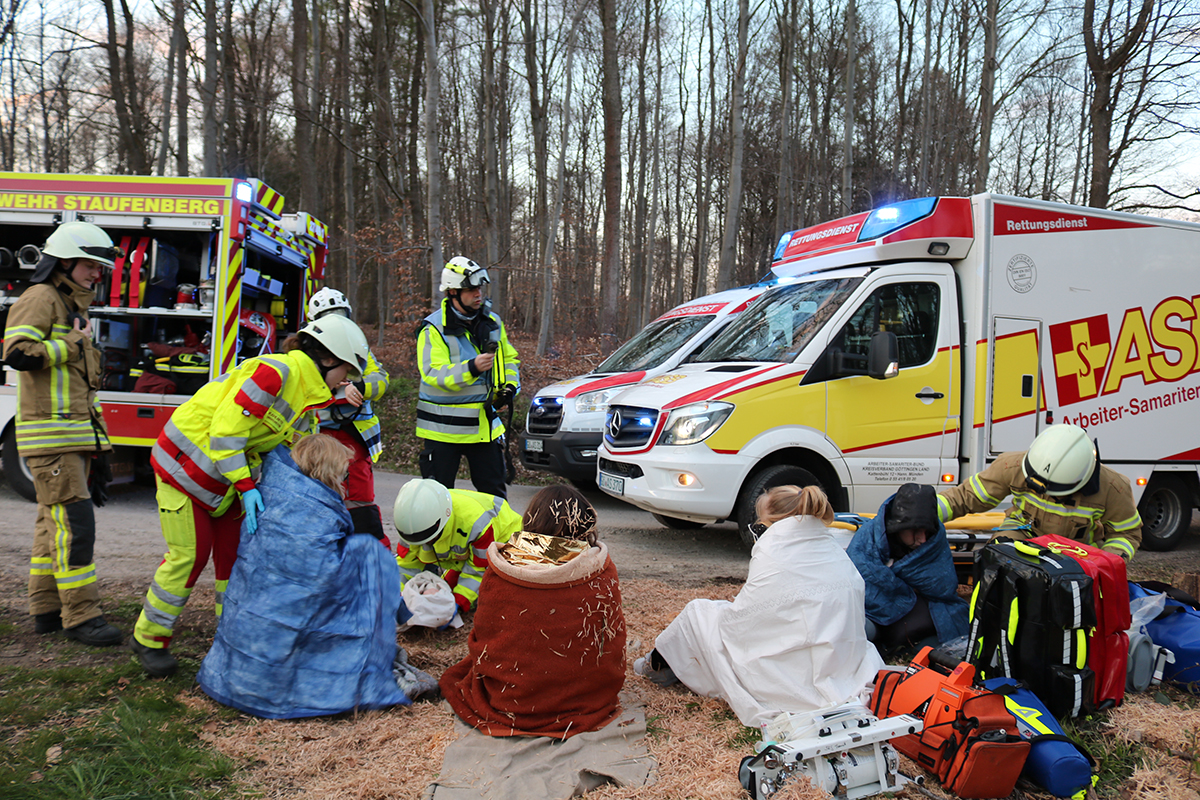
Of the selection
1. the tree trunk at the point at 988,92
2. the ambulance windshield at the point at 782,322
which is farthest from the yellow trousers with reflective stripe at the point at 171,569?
the tree trunk at the point at 988,92

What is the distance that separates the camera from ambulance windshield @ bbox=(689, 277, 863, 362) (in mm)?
6188

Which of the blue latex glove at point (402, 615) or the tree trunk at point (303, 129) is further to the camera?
the tree trunk at point (303, 129)

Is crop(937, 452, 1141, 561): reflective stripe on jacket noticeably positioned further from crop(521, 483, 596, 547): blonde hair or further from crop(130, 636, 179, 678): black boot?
crop(130, 636, 179, 678): black boot

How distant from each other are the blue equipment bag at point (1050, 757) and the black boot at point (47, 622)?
4.50 metres

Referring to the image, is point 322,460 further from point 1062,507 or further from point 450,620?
point 1062,507

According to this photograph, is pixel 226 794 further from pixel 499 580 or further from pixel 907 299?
pixel 907 299

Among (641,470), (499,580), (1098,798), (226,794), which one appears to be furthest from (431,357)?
(1098,798)

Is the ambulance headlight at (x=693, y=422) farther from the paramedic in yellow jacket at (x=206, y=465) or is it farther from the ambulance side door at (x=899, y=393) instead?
the paramedic in yellow jacket at (x=206, y=465)

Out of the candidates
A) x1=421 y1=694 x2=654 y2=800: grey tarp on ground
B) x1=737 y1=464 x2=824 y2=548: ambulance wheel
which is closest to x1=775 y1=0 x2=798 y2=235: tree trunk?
x1=737 y1=464 x2=824 y2=548: ambulance wheel

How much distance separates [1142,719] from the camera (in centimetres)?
322

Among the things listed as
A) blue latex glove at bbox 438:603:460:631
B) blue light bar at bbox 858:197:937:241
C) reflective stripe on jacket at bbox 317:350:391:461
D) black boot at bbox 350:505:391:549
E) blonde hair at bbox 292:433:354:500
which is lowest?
blue latex glove at bbox 438:603:460:631

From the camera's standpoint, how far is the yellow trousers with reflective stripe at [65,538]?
148 inches

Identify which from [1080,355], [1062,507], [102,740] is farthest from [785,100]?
[102,740]

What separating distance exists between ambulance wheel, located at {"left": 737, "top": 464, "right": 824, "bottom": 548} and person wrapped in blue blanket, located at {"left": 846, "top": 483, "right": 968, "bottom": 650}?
6.14ft
